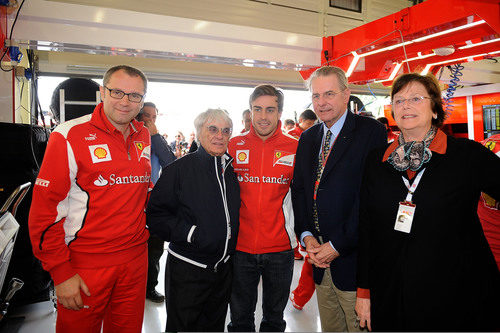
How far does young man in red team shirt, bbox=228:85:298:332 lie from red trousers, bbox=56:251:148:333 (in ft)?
1.94

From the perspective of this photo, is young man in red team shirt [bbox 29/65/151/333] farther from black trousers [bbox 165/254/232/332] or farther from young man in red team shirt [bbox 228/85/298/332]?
young man in red team shirt [bbox 228/85/298/332]

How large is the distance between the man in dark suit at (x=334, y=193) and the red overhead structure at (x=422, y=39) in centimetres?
107

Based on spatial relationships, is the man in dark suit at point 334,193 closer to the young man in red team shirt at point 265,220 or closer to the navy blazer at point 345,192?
the navy blazer at point 345,192

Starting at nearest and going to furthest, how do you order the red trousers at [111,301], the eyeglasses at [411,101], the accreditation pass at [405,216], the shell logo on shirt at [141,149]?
1. the accreditation pass at [405,216]
2. the eyeglasses at [411,101]
3. the red trousers at [111,301]
4. the shell logo on shirt at [141,149]

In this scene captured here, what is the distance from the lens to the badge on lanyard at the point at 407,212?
1.26 meters

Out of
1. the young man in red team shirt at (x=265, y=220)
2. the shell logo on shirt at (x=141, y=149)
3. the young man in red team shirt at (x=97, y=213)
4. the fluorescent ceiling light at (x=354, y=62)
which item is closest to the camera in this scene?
the young man in red team shirt at (x=97, y=213)

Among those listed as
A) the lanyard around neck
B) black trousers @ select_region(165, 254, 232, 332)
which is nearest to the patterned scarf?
the lanyard around neck

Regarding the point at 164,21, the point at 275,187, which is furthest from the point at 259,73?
the point at 275,187

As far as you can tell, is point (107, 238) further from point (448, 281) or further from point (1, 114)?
point (1, 114)

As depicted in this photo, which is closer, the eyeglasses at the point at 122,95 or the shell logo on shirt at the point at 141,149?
the eyeglasses at the point at 122,95

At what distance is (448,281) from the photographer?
4.00 ft

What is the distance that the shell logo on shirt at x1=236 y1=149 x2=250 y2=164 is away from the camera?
2113mm

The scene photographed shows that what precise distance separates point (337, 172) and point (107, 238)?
1.28m

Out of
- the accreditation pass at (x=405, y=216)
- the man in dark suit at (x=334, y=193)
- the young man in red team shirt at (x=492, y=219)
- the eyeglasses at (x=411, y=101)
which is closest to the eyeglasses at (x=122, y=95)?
the man in dark suit at (x=334, y=193)
